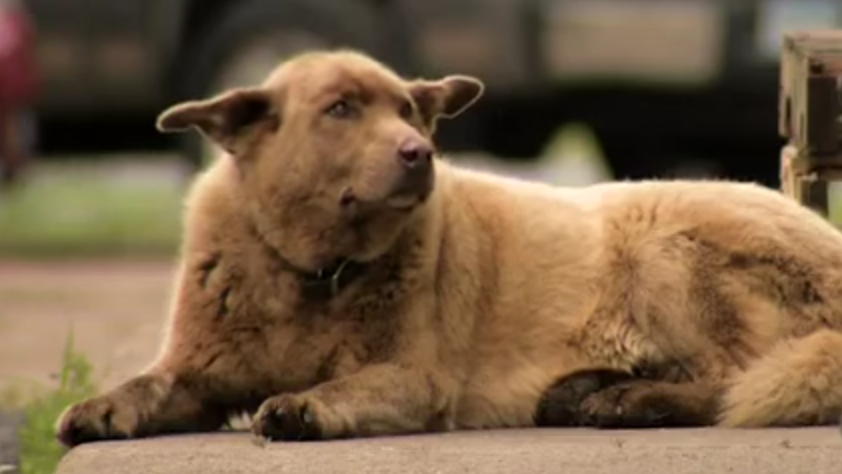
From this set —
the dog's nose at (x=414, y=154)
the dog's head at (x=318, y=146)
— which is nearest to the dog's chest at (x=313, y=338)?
the dog's head at (x=318, y=146)

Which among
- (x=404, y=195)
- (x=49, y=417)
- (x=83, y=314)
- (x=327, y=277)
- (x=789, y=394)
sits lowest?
(x=83, y=314)

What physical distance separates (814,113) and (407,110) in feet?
4.49

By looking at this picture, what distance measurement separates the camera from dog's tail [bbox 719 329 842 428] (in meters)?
6.73

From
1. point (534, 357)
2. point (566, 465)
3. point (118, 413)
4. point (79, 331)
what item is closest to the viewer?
point (566, 465)

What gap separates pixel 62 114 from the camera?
14.3 metres

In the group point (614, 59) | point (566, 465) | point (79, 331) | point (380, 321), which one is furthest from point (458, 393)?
point (614, 59)

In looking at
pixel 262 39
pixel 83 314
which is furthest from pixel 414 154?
pixel 262 39

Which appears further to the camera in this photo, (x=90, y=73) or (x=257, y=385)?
(x=90, y=73)

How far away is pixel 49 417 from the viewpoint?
7.27 meters

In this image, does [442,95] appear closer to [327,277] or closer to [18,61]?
[327,277]

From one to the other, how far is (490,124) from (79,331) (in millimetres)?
4137

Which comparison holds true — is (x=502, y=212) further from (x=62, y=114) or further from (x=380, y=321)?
(x=62, y=114)

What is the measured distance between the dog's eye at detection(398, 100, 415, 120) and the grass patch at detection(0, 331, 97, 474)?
128 cm

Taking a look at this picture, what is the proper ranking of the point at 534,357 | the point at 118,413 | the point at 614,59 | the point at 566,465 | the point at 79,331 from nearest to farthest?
the point at 566,465, the point at 118,413, the point at 534,357, the point at 79,331, the point at 614,59
